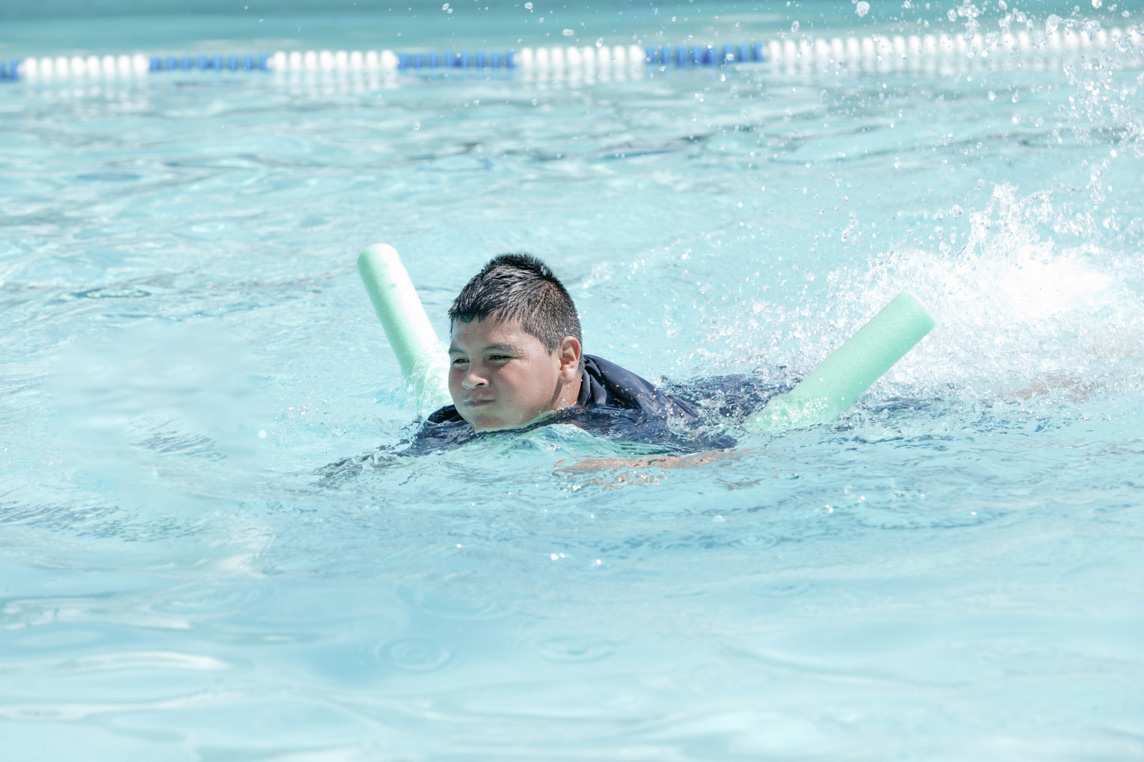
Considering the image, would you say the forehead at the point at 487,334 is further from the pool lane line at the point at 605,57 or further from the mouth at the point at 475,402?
the pool lane line at the point at 605,57

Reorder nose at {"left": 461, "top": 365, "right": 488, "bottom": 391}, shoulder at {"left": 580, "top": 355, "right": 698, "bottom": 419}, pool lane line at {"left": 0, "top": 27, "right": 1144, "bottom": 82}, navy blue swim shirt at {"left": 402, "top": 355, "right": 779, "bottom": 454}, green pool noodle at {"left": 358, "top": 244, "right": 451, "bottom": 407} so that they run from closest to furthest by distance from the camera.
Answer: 1. nose at {"left": 461, "top": 365, "right": 488, "bottom": 391}
2. navy blue swim shirt at {"left": 402, "top": 355, "right": 779, "bottom": 454}
3. shoulder at {"left": 580, "top": 355, "right": 698, "bottom": 419}
4. green pool noodle at {"left": 358, "top": 244, "right": 451, "bottom": 407}
5. pool lane line at {"left": 0, "top": 27, "right": 1144, "bottom": 82}

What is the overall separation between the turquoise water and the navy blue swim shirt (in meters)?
Answer: 0.13

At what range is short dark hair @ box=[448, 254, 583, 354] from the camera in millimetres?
3344

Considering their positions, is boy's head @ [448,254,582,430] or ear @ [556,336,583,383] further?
ear @ [556,336,583,383]

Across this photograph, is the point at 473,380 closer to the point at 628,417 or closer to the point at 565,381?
the point at 565,381

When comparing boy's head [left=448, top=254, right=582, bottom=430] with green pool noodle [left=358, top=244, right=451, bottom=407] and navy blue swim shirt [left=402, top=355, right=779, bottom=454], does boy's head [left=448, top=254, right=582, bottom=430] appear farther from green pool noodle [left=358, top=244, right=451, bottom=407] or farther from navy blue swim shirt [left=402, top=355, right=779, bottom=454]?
green pool noodle [left=358, top=244, right=451, bottom=407]

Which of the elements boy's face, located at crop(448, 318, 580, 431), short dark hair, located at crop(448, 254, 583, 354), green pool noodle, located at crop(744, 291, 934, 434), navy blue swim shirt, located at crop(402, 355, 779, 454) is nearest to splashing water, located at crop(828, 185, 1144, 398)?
green pool noodle, located at crop(744, 291, 934, 434)

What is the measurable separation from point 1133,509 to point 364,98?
897 centimetres

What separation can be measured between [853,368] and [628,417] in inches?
26.3

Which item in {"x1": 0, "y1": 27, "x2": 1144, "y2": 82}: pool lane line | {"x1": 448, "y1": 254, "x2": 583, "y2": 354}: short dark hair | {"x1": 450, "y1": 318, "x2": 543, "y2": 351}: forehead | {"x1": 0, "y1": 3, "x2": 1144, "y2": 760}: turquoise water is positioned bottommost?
{"x1": 0, "y1": 3, "x2": 1144, "y2": 760}: turquoise water

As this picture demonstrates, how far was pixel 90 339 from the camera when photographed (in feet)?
16.2

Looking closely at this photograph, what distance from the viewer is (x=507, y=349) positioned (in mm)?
3320

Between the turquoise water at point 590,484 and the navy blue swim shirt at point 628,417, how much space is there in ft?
0.43

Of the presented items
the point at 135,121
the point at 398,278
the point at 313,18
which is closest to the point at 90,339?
the point at 398,278
